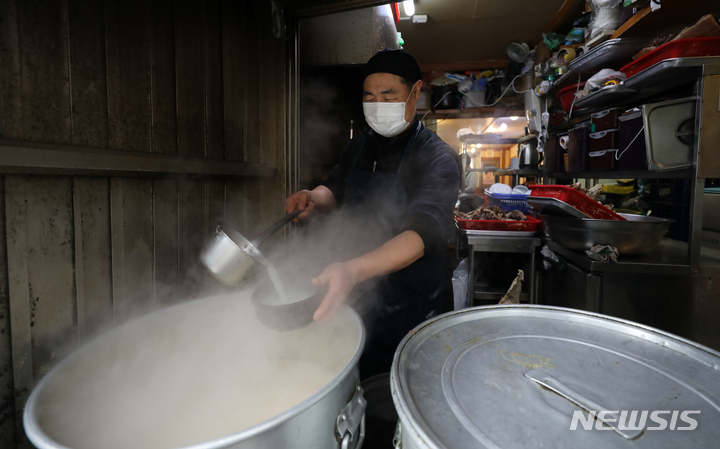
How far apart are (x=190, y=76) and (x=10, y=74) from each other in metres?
0.61

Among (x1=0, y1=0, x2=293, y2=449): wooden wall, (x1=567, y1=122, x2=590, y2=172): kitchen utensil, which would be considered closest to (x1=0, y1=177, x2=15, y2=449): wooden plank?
(x1=0, y1=0, x2=293, y2=449): wooden wall

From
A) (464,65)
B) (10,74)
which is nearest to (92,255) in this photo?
(10,74)

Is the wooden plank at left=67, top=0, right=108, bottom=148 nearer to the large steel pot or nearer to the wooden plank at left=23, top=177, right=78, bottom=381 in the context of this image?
the wooden plank at left=23, top=177, right=78, bottom=381

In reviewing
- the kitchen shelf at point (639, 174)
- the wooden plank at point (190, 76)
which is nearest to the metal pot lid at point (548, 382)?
the wooden plank at point (190, 76)

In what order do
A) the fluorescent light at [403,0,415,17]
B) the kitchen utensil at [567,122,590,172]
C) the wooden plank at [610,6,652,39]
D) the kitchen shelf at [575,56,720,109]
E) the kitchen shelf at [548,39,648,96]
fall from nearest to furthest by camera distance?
the kitchen shelf at [575,56,720,109] → the wooden plank at [610,6,652,39] → the kitchen shelf at [548,39,648,96] → the kitchen utensil at [567,122,590,172] → the fluorescent light at [403,0,415,17]

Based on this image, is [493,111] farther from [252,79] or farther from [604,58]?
[252,79]

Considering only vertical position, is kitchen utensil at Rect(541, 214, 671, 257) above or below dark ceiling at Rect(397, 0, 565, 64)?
below

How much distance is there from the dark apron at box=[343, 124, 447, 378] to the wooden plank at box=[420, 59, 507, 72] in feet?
13.9

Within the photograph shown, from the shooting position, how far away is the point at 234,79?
1606 mm

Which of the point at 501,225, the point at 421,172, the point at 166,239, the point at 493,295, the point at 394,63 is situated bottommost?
the point at 493,295

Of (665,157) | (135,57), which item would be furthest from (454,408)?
(665,157)

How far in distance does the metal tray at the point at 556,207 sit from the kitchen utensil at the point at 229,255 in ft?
6.65

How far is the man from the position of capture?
5.60 ft

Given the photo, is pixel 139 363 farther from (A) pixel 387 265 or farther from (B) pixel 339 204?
(B) pixel 339 204
